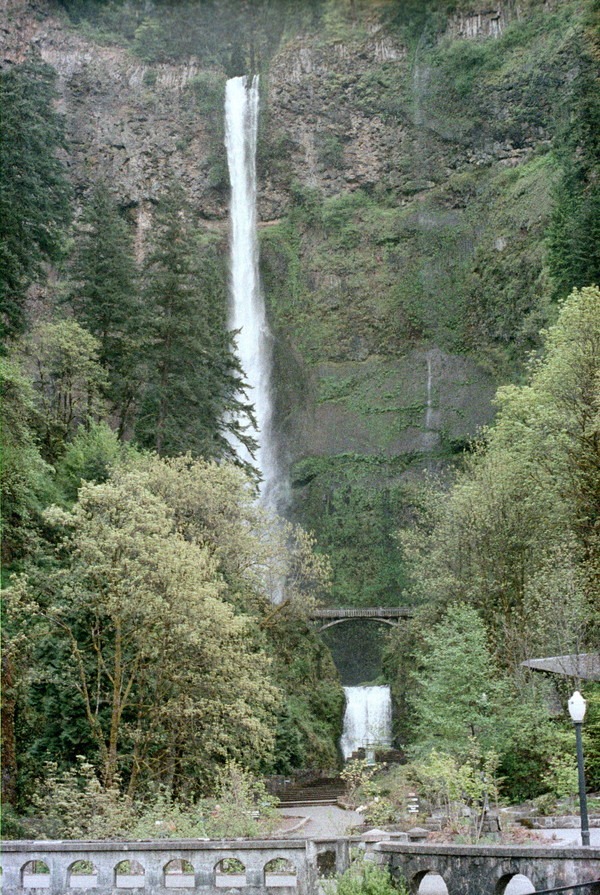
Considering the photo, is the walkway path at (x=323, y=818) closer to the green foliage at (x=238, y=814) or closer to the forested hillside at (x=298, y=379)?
the green foliage at (x=238, y=814)

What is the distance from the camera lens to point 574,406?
29.8 m

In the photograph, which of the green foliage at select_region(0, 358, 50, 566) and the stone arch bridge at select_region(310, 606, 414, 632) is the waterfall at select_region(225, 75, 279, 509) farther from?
the green foliage at select_region(0, 358, 50, 566)

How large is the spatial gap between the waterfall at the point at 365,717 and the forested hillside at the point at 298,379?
2136 mm

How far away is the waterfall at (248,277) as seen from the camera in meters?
63.4

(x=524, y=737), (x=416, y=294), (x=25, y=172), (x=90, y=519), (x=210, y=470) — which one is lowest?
(x=524, y=737)

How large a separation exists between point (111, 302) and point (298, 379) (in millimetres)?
24528

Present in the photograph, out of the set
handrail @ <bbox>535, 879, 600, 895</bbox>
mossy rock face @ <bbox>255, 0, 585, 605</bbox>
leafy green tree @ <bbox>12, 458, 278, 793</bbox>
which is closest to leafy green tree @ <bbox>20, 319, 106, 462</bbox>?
leafy green tree @ <bbox>12, 458, 278, 793</bbox>

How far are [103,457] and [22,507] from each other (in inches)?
167

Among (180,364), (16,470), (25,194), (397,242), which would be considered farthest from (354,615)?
(397,242)

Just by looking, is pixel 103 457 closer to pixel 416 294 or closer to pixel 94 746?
pixel 94 746

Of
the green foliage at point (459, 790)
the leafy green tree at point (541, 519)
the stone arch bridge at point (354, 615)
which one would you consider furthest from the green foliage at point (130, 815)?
the stone arch bridge at point (354, 615)

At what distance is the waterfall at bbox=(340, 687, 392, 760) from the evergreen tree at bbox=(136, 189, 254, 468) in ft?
43.7

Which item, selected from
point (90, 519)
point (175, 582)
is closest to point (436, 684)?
point (175, 582)

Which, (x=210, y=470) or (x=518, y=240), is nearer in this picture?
(x=210, y=470)
